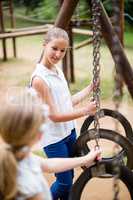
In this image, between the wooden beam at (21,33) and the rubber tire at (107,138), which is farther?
the wooden beam at (21,33)

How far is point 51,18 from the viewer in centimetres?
1126

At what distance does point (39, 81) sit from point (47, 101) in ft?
0.34

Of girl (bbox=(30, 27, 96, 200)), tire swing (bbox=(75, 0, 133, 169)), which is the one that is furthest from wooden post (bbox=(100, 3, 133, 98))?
girl (bbox=(30, 27, 96, 200))

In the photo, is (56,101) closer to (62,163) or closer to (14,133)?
(62,163)

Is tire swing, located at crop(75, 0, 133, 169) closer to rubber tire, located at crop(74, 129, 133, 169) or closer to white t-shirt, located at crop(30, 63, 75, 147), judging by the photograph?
rubber tire, located at crop(74, 129, 133, 169)

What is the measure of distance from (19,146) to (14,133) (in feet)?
0.16

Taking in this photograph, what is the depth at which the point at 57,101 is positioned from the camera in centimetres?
250

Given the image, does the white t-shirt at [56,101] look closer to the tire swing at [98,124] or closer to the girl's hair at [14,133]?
the tire swing at [98,124]

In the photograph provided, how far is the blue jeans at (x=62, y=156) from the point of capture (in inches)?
101

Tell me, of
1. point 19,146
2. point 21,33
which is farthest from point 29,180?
point 21,33

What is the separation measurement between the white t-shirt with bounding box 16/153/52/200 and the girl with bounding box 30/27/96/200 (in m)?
0.83

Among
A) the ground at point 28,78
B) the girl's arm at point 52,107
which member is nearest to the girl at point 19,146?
the ground at point 28,78

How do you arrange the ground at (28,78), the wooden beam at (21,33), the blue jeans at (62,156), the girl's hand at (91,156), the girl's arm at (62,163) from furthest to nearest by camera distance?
the wooden beam at (21,33), the ground at (28,78), the blue jeans at (62,156), the girl's hand at (91,156), the girl's arm at (62,163)

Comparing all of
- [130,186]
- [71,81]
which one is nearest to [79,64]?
[71,81]
